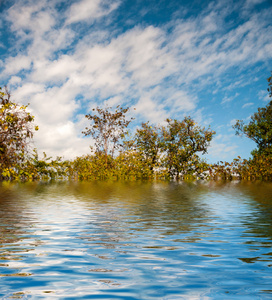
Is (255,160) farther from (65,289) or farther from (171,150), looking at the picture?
(65,289)

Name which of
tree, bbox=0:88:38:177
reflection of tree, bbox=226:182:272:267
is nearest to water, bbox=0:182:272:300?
reflection of tree, bbox=226:182:272:267

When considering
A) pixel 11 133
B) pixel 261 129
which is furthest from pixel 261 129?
pixel 11 133

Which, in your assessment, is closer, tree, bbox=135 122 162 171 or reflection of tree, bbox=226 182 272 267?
reflection of tree, bbox=226 182 272 267

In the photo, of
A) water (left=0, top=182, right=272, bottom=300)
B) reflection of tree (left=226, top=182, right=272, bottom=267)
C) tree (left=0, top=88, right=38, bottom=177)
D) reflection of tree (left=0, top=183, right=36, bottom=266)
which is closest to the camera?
water (left=0, top=182, right=272, bottom=300)

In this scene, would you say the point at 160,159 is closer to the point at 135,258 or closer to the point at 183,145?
the point at 183,145

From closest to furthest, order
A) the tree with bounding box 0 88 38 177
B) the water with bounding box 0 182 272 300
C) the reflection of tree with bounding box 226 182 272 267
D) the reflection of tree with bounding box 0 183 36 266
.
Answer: the water with bounding box 0 182 272 300 → the reflection of tree with bounding box 226 182 272 267 → the reflection of tree with bounding box 0 183 36 266 → the tree with bounding box 0 88 38 177

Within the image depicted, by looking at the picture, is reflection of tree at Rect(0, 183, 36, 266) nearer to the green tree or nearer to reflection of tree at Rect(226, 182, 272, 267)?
reflection of tree at Rect(226, 182, 272, 267)

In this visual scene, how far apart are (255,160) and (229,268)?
36.1 metres

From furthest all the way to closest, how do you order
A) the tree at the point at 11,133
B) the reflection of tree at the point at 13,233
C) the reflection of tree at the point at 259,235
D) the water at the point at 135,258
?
the tree at the point at 11,133 → the reflection of tree at the point at 13,233 → the reflection of tree at the point at 259,235 → the water at the point at 135,258

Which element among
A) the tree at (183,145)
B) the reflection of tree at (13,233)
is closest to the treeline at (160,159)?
the tree at (183,145)

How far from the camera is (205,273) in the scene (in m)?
3.80

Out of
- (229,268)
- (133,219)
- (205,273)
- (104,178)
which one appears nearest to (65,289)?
(205,273)

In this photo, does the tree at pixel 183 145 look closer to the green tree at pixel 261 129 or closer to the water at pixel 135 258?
the green tree at pixel 261 129

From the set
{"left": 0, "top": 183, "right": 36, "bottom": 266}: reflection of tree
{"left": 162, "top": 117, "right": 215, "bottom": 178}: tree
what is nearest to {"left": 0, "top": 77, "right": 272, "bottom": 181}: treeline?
{"left": 162, "top": 117, "right": 215, "bottom": 178}: tree
